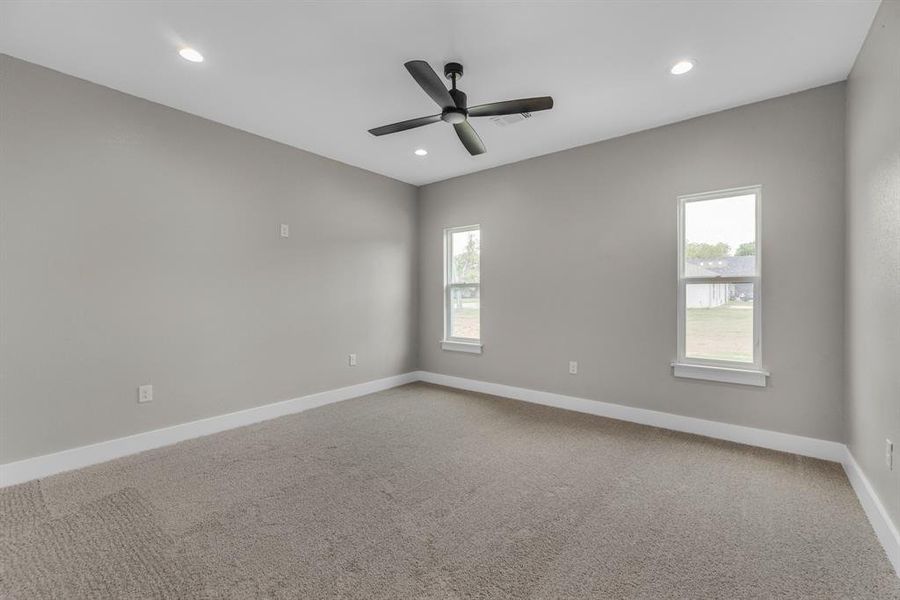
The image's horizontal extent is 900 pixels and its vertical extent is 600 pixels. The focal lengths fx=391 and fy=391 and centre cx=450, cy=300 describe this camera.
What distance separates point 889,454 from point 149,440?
467 cm

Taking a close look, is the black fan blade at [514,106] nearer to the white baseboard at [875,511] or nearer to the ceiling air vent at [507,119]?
the ceiling air vent at [507,119]

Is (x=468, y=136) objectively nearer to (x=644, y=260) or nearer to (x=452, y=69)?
(x=452, y=69)

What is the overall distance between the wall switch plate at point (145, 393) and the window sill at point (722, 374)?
4.38m

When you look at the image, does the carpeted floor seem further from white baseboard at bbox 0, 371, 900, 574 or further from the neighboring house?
the neighboring house

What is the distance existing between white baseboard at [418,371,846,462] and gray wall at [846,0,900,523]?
0.28 metres

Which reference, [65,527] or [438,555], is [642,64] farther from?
[65,527]

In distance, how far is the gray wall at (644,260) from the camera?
2.91 m

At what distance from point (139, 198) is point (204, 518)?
2.45 m

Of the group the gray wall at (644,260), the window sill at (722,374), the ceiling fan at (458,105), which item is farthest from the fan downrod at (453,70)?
the window sill at (722,374)

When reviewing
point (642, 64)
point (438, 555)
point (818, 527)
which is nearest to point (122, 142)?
point (438, 555)

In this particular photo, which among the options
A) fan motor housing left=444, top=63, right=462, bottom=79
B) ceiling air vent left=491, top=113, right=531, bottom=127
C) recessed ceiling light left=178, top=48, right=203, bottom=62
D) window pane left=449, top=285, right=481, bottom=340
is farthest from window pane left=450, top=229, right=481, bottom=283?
recessed ceiling light left=178, top=48, right=203, bottom=62

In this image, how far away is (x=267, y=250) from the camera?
3896 mm

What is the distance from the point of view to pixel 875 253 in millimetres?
2131

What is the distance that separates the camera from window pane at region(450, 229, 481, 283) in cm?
507
